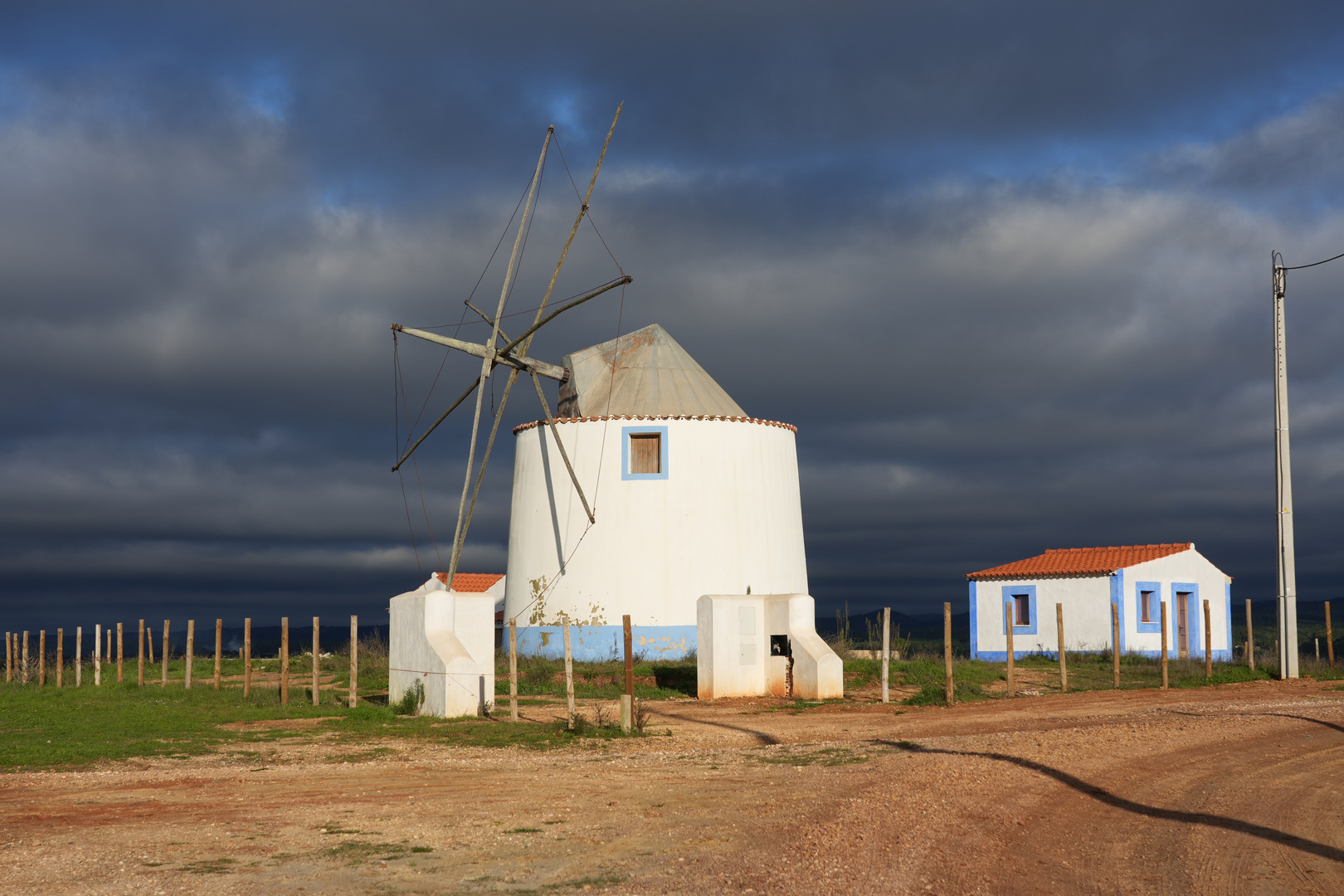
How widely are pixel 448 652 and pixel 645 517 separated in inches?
439

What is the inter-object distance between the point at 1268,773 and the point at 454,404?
25409mm

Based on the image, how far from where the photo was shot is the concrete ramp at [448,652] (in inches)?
744

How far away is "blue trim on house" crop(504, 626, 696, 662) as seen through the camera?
94.6 feet

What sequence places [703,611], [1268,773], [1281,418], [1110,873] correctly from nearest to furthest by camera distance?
1. [1110,873]
2. [1268,773]
3. [703,611]
4. [1281,418]

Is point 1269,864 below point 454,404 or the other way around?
below

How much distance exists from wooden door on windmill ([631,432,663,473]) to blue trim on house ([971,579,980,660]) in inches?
547

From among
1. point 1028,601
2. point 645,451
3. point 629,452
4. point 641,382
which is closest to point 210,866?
point 629,452

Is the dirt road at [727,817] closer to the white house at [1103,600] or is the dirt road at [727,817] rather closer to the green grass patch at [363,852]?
the green grass patch at [363,852]

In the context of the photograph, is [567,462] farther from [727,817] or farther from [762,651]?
[727,817]

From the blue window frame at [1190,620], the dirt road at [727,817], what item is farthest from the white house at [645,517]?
the blue window frame at [1190,620]

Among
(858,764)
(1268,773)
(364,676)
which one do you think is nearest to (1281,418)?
(1268,773)

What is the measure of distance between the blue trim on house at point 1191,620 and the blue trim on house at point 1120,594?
8.02 ft

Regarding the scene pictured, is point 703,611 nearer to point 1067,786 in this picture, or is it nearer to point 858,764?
point 858,764

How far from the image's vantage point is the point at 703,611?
22.9 m
